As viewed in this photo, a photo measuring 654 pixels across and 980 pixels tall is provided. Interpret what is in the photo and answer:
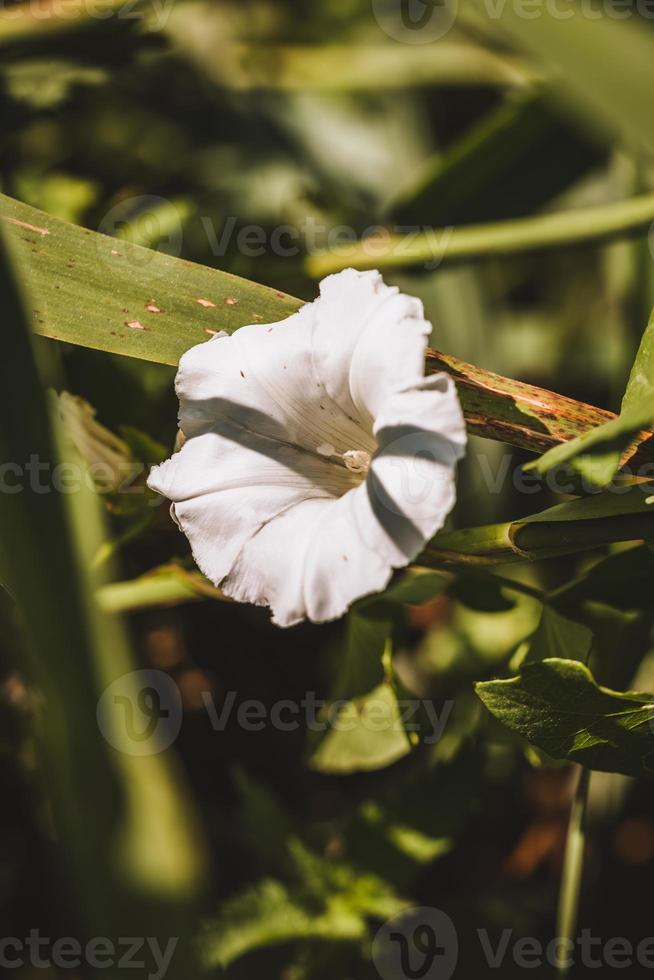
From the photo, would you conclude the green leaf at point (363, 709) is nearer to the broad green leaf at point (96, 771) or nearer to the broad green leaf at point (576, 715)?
the broad green leaf at point (576, 715)

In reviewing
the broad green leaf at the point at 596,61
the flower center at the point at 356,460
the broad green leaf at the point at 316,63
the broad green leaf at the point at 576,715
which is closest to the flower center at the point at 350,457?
the flower center at the point at 356,460

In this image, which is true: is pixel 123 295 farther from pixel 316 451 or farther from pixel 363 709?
pixel 363 709

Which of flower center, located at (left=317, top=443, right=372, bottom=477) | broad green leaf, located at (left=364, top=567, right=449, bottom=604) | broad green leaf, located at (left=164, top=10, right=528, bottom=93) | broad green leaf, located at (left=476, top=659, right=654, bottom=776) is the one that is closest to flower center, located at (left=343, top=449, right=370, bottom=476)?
flower center, located at (left=317, top=443, right=372, bottom=477)

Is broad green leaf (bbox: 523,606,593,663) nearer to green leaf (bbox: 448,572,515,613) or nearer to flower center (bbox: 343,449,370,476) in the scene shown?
green leaf (bbox: 448,572,515,613)

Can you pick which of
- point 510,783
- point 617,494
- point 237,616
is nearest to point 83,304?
point 617,494

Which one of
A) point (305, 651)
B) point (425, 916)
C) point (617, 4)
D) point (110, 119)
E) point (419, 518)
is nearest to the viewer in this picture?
point (419, 518)

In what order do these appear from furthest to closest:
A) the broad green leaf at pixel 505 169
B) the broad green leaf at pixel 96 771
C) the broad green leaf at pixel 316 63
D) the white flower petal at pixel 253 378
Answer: the broad green leaf at pixel 316 63 < the broad green leaf at pixel 505 169 < the white flower petal at pixel 253 378 < the broad green leaf at pixel 96 771

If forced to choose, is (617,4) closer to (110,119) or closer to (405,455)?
(405,455)
